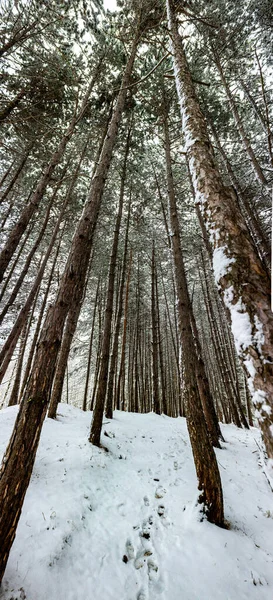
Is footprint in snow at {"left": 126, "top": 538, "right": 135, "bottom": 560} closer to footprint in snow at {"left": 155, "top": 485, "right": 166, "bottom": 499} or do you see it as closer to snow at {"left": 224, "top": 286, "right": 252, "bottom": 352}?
footprint in snow at {"left": 155, "top": 485, "right": 166, "bottom": 499}

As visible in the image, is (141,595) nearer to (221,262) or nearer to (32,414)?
(32,414)

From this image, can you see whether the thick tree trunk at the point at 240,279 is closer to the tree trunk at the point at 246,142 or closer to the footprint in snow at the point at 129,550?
the footprint in snow at the point at 129,550

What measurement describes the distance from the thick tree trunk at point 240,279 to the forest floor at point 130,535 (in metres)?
2.42

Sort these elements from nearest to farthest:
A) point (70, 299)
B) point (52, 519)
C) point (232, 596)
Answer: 1. point (232, 596)
2. point (52, 519)
3. point (70, 299)

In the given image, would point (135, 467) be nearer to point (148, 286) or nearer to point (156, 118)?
point (156, 118)

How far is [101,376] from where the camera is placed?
18.7 feet

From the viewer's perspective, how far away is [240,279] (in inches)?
65.4

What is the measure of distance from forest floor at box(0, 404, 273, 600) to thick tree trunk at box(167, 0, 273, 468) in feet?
7.96

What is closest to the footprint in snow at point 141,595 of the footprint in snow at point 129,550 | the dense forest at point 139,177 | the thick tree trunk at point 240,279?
the footprint in snow at point 129,550

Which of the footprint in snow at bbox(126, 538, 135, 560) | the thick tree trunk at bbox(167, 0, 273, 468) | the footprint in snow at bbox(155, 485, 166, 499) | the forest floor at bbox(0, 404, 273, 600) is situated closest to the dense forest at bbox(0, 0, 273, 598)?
the thick tree trunk at bbox(167, 0, 273, 468)

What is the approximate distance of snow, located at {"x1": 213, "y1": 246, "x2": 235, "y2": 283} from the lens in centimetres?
175

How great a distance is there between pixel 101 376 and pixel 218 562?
12.6 ft

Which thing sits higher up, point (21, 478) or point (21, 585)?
point (21, 478)

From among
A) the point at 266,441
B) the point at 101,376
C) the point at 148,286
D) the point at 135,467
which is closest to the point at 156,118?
the point at 101,376
